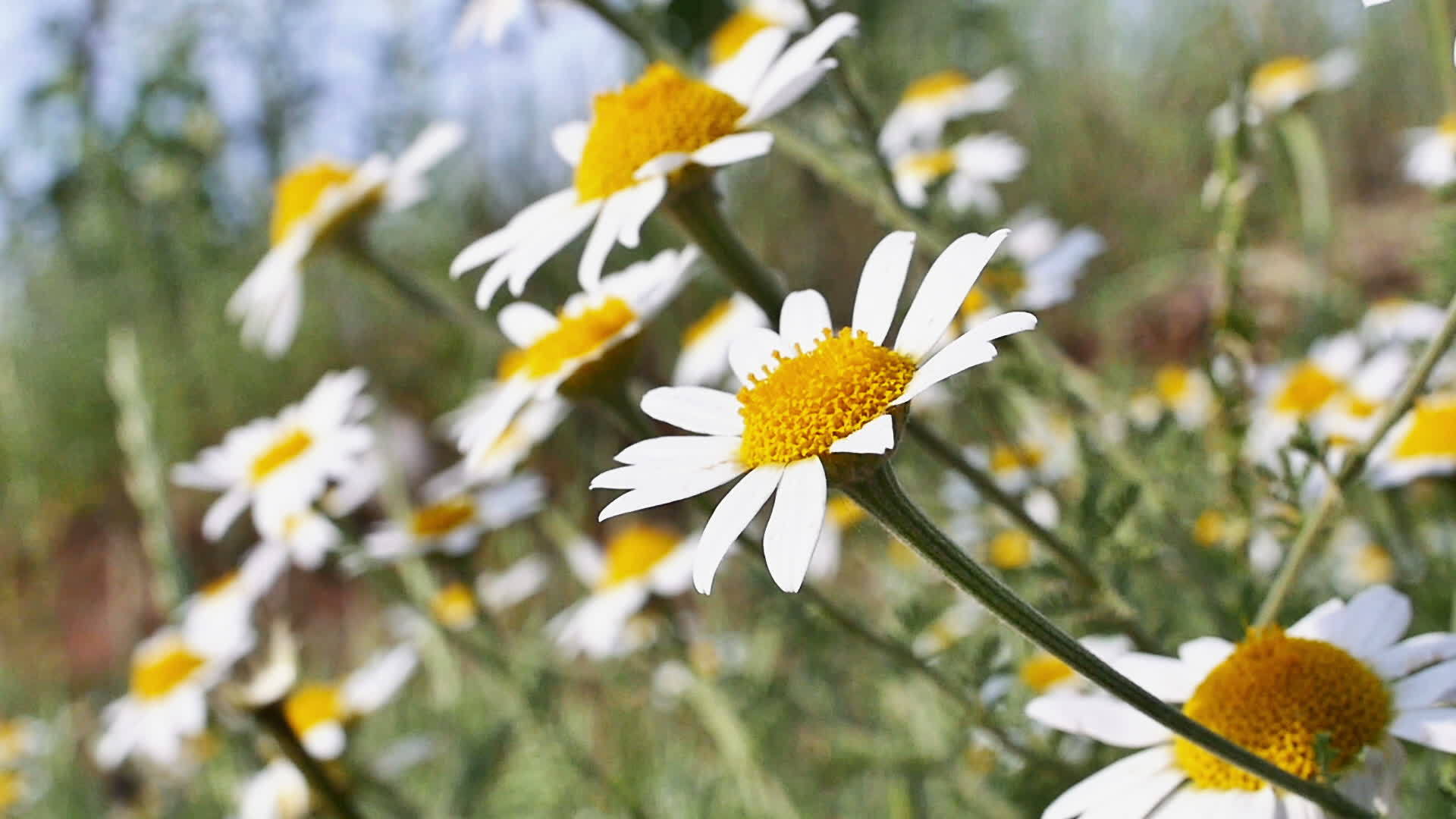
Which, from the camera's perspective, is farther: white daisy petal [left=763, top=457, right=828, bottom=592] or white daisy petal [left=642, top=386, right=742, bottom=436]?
white daisy petal [left=642, top=386, right=742, bottom=436]

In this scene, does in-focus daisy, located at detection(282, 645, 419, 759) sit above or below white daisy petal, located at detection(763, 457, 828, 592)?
below

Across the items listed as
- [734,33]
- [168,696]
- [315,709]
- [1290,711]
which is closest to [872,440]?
[1290,711]

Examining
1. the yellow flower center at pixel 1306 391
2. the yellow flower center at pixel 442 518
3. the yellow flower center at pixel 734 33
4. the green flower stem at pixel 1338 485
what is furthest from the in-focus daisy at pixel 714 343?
the green flower stem at pixel 1338 485

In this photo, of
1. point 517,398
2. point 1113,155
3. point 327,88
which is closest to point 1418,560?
point 517,398

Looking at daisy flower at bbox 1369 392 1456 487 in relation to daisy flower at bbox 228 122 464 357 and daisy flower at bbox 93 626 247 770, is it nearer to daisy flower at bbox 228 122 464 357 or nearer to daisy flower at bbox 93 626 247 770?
daisy flower at bbox 228 122 464 357

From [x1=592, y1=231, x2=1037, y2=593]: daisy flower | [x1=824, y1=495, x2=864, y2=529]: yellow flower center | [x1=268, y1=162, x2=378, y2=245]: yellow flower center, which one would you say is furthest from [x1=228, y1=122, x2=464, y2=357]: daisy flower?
[x1=592, y1=231, x2=1037, y2=593]: daisy flower
